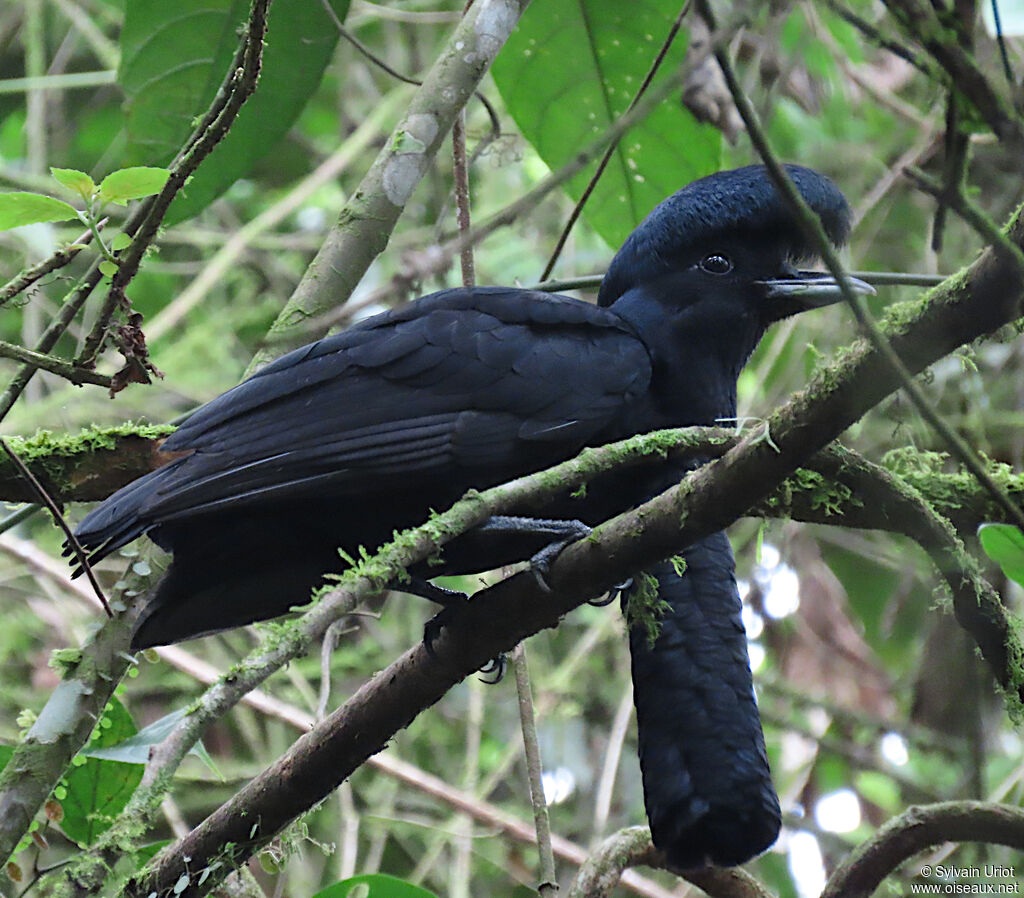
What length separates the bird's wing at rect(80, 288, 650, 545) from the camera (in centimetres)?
233

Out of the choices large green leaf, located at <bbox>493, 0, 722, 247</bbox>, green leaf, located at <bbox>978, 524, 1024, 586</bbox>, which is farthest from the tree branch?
large green leaf, located at <bbox>493, 0, 722, 247</bbox>

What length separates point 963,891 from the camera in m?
3.51

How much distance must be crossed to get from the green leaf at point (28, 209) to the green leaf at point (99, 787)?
121cm

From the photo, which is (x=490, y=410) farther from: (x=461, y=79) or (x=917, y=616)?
(x=917, y=616)

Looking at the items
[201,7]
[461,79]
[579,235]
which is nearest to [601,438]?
[461,79]

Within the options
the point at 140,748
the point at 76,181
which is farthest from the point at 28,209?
the point at 140,748

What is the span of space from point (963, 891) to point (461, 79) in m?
2.80

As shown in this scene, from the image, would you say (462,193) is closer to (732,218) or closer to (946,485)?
(732,218)

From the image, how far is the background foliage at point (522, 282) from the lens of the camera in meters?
3.97

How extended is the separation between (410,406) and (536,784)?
3.12 feet

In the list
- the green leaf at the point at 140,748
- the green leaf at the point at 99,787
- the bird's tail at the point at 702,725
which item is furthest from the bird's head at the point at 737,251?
the green leaf at the point at 99,787

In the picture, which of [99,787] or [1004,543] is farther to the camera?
[99,787]

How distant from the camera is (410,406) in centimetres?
248

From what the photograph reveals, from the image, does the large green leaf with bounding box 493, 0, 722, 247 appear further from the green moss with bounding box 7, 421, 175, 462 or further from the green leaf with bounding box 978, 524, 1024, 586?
the green leaf with bounding box 978, 524, 1024, 586
